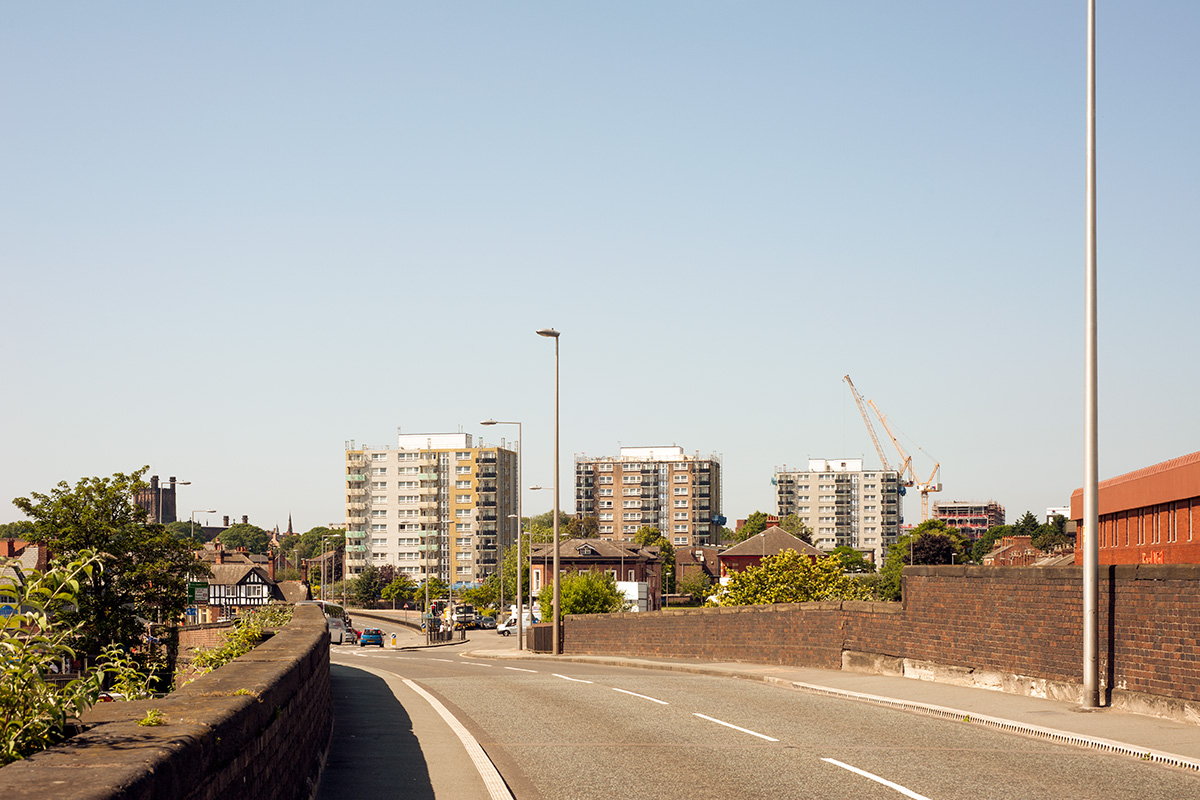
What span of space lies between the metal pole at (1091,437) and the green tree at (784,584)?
4117 cm

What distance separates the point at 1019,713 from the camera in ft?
51.5

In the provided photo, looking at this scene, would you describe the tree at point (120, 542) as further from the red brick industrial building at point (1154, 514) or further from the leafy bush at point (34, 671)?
the leafy bush at point (34, 671)

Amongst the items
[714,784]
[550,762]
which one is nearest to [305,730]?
[550,762]

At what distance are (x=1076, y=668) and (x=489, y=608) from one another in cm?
12689

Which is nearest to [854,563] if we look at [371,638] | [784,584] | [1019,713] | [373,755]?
[371,638]

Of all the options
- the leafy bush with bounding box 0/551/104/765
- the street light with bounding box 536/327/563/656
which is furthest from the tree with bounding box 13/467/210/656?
the leafy bush with bounding box 0/551/104/765

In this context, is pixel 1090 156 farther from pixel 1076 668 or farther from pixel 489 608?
pixel 489 608

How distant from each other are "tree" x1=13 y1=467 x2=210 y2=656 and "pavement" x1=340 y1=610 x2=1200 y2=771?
2758cm

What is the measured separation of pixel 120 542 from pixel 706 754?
37.4 meters

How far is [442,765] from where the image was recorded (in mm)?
12312

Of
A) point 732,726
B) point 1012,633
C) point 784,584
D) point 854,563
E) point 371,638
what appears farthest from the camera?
point 854,563

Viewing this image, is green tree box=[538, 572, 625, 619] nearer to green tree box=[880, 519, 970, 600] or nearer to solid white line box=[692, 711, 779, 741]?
green tree box=[880, 519, 970, 600]

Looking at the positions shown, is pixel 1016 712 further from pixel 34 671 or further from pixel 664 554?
pixel 664 554

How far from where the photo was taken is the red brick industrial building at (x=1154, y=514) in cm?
2478
